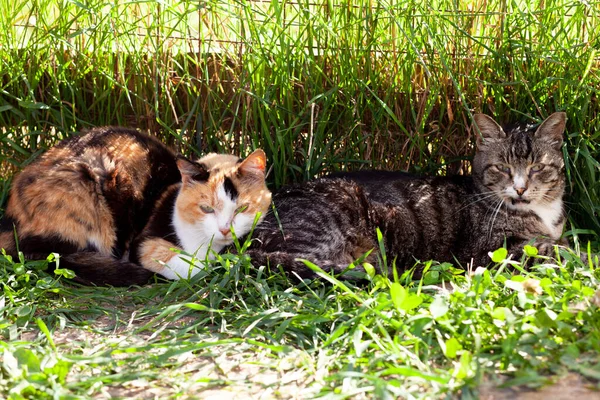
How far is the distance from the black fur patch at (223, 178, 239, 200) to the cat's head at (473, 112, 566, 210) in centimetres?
124

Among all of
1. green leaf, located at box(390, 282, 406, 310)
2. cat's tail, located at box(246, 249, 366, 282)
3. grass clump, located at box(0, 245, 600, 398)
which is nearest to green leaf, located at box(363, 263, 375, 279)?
grass clump, located at box(0, 245, 600, 398)

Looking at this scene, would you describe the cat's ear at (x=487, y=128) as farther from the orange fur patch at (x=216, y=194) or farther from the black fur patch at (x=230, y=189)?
the black fur patch at (x=230, y=189)

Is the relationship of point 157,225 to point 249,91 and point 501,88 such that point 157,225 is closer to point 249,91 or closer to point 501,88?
point 249,91

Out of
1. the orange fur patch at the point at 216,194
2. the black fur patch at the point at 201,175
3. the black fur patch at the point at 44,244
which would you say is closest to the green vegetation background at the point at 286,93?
the black fur patch at the point at 44,244

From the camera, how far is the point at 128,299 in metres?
2.88

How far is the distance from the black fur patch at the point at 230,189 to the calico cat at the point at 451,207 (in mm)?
202

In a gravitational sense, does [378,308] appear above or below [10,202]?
below

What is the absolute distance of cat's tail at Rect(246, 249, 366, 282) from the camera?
2.83 m

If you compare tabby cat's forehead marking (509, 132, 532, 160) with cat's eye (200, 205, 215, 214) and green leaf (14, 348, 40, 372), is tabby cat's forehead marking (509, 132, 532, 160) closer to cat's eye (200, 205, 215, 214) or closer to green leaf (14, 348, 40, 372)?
cat's eye (200, 205, 215, 214)

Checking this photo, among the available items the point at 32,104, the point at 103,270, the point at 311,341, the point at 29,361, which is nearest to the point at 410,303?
the point at 311,341

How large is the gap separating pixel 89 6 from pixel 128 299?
61.1 inches

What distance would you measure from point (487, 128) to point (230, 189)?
1.32 m

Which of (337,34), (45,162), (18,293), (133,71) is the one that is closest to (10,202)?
(45,162)

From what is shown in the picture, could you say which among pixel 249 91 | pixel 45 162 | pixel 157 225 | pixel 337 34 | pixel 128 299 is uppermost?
pixel 337 34
